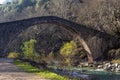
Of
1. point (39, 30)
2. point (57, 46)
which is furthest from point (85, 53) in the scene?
point (39, 30)

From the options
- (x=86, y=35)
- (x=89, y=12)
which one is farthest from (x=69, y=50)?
(x=89, y=12)

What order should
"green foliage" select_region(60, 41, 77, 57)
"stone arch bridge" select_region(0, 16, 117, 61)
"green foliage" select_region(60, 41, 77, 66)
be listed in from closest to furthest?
"stone arch bridge" select_region(0, 16, 117, 61)
"green foliage" select_region(60, 41, 77, 66)
"green foliage" select_region(60, 41, 77, 57)

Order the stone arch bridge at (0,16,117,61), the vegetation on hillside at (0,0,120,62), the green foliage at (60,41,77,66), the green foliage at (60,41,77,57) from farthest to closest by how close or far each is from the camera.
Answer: the green foliage at (60,41,77,57)
the green foliage at (60,41,77,66)
the vegetation on hillside at (0,0,120,62)
the stone arch bridge at (0,16,117,61)

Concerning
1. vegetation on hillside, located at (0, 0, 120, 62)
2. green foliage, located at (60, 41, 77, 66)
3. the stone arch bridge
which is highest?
vegetation on hillside, located at (0, 0, 120, 62)

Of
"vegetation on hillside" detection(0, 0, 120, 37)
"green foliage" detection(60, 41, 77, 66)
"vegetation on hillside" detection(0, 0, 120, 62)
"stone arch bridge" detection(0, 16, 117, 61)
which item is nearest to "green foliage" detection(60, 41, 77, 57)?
"green foliage" detection(60, 41, 77, 66)

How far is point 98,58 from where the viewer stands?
5178 centimetres

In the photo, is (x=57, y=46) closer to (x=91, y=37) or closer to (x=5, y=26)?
(x=91, y=37)

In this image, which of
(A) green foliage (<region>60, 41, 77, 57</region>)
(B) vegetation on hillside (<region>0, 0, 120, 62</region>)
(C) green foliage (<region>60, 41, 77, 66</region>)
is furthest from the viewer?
(A) green foliage (<region>60, 41, 77, 57</region>)

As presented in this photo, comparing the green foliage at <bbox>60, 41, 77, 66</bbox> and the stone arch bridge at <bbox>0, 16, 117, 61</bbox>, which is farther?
the green foliage at <bbox>60, 41, 77, 66</bbox>

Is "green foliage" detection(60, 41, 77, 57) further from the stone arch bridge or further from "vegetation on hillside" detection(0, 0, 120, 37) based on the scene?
"vegetation on hillside" detection(0, 0, 120, 37)

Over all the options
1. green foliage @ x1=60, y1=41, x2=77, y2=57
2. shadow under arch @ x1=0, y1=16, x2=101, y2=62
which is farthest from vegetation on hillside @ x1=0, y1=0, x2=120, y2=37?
green foliage @ x1=60, y1=41, x2=77, y2=57

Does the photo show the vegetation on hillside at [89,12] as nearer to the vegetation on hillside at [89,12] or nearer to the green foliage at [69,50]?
the vegetation on hillside at [89,12]

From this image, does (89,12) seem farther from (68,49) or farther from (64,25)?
(64,25)

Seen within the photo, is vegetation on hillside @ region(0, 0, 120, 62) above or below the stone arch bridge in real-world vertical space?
above
